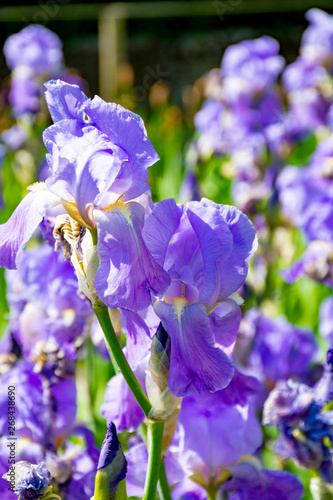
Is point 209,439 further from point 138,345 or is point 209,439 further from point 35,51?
point 35,51

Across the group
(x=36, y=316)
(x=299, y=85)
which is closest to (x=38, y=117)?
(x=299, y=85)

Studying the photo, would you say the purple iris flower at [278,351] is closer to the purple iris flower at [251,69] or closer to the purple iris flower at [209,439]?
the purple iris flower at [209,439]

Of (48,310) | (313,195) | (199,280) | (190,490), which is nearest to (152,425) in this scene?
(199,280)

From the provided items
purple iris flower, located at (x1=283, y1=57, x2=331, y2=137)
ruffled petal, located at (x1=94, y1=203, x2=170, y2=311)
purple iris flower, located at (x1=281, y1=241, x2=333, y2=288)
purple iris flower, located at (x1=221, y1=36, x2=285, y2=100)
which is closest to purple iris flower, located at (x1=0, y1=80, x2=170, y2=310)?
ruffled petal, located at (x1=94, y1=203, x2=170, y2=311)

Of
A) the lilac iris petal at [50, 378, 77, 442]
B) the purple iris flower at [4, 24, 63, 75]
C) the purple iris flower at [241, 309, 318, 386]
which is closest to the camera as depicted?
the lilac iris petal at [50, 378, 77, 442]

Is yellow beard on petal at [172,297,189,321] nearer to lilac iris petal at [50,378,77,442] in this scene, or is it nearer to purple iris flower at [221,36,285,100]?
lilac iris petal at [50,378,77,442]

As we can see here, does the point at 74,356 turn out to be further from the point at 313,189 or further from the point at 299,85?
the point at 299,85

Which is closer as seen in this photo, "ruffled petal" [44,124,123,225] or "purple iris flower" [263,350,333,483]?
"ruffled petal" [44,124,123,225]
